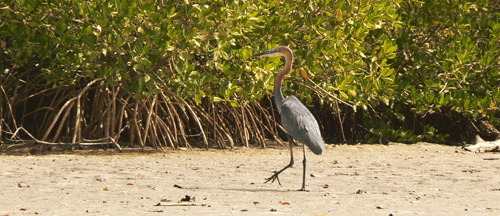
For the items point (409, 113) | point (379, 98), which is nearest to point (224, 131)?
point (379, 98)

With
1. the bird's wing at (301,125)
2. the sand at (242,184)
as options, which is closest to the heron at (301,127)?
the bird's wing at (301,125)

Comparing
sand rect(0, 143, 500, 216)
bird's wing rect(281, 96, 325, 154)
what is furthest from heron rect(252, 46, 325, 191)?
sand rect(0, 143, 500, 216)

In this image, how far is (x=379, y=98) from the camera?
7.94 metres

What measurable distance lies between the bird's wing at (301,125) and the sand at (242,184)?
1.15 ft

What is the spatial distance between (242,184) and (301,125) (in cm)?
67

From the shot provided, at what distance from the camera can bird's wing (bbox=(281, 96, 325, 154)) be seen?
4.78 meters

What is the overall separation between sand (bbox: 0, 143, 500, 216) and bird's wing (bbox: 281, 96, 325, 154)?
35 centimetres

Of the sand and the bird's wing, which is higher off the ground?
the bird's wing

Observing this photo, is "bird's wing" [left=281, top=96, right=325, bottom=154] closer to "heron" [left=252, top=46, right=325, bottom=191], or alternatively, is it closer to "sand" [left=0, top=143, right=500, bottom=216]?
"heron" [left=252, top=46, right=325, bottom=191]

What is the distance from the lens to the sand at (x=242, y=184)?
12.7 feet

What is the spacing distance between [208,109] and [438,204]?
438 centimetres

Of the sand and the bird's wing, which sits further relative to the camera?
the bird's wing

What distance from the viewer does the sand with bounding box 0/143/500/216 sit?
12.7 ft

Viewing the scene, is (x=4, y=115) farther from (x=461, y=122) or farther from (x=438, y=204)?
(x=461, y=122)
